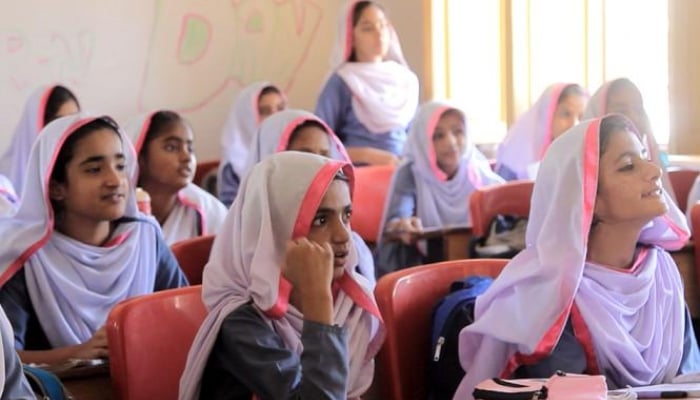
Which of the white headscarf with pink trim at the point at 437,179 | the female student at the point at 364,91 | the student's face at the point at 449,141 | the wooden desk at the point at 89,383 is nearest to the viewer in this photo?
the wooden desk at the point at 89,383

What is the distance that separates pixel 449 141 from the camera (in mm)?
4492

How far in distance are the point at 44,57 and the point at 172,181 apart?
2.35m

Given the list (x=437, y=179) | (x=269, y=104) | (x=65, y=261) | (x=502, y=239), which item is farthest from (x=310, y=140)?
(x=269, y=104)

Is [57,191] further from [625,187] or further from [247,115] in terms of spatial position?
[247,115]

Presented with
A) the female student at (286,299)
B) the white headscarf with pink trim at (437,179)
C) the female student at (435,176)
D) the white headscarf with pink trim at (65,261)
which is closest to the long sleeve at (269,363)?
the female student at (286,299)

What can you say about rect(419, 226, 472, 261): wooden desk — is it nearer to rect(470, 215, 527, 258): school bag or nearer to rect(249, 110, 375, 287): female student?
rect(470, 215, 527, 258): school bag

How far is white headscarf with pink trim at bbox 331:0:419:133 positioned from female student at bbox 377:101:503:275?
515mm

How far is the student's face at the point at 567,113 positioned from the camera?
4.73 meters

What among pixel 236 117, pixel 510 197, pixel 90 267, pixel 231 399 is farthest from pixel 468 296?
pixel 236 117

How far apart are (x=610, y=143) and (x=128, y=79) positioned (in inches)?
168

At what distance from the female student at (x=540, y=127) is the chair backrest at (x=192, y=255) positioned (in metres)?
2.16

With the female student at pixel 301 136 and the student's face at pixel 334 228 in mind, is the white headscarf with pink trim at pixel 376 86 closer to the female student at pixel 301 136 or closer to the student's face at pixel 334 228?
the female student at pixel 301 136

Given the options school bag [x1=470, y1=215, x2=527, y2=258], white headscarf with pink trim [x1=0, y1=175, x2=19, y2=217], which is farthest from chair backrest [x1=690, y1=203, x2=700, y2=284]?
white headscarf with pink trim [x1=0, y1=175, x2=19, y2=217]

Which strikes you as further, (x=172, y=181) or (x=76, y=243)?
(x=172, y=181)
